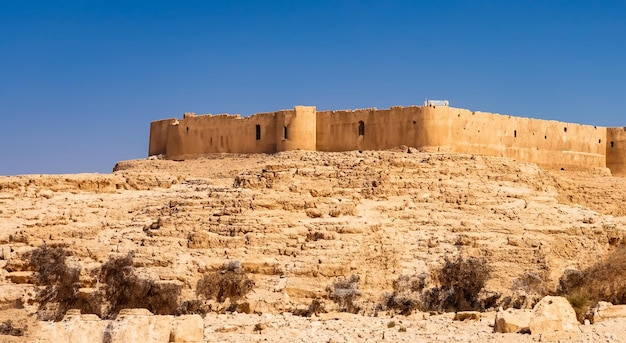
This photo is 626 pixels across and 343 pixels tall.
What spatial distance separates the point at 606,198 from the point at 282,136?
1027 centimetres

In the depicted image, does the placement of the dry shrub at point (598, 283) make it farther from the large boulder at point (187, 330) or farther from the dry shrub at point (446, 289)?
the large boulder at point (187, 330)

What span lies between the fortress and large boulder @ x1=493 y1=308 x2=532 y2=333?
17944 millimetres

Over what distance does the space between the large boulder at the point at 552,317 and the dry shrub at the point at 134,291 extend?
960 centimetres

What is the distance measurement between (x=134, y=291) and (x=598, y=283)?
9.80m

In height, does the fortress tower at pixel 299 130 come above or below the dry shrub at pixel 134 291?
above

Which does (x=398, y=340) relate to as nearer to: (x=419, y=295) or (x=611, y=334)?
(x=611, y=334)

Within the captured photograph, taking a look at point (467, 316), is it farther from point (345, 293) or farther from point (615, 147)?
point (615, 147)

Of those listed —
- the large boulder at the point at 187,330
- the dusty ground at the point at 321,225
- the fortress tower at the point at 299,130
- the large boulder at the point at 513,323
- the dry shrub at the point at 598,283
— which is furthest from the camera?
the fortress tower at the point at 299,130

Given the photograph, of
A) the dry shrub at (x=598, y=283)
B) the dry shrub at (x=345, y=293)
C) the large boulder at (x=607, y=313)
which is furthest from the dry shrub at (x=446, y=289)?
the large boulder at (x=607, y=313)

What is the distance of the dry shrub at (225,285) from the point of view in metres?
27.6

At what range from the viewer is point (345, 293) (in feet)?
89.9

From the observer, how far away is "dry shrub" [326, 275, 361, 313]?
2678 cm

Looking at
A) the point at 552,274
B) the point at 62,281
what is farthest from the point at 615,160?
the point at 62,281

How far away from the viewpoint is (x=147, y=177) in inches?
1503
